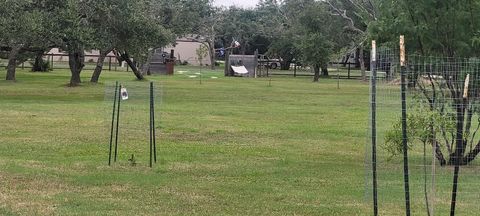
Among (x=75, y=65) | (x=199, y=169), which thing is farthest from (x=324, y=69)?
(x=199, y=169)

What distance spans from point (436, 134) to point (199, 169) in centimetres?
353

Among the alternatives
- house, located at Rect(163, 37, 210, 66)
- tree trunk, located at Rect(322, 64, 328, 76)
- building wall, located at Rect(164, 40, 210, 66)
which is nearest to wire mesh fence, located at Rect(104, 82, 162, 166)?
tree trunk, located at Rect(322, 64, 328, 76)

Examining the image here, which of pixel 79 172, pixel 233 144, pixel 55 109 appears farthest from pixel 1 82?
pixel 79 172

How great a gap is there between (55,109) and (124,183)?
40.5ft

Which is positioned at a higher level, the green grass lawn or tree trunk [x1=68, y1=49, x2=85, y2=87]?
tree trunk [x1=68, y1=49, x2=85, y2=87]

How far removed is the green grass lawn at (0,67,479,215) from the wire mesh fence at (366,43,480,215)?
0.21 ft

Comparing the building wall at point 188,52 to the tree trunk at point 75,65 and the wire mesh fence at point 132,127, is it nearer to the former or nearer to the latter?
the tree trunk at point 75,65

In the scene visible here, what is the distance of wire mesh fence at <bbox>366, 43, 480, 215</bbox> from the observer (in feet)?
29.2

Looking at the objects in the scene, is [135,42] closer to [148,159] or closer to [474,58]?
[148,159]

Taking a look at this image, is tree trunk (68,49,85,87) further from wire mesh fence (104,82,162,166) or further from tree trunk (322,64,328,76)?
tree trunk (322,64,328,76)

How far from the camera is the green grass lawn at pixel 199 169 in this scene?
8.18 meters

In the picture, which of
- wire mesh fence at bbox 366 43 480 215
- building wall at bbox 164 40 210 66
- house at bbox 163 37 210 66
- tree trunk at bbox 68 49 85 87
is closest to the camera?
wire mesh fence at bbox 366 43 480 215

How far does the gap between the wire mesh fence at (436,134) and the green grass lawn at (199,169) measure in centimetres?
6

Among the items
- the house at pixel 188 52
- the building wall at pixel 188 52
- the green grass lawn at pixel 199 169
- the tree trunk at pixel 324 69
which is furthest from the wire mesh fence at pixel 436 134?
the building wall at pixel 188 52
